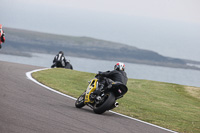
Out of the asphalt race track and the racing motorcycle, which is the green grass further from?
the asphalt race track

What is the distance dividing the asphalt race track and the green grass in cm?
161

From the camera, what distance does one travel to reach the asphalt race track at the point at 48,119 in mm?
8289

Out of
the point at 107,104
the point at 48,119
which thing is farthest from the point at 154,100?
the point at 48,119

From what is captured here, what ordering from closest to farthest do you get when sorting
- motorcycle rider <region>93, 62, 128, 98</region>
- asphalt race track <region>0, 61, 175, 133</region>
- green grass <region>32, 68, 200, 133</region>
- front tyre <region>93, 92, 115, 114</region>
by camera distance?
asphalt race track <region>0, 61, 175, 133</region> → front tyre <region>93, 92, 115, 114</region> → motorcycle rider <region>93, 62, 128, 98</region> → green grass <region>32, 68, 200, 133</region>

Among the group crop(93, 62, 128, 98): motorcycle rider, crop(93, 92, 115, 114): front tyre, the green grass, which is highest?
crop(93, 62, 128, 98): motorcycle rider

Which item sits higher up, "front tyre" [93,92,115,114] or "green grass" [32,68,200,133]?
"front tyre" [93,92,115,114]

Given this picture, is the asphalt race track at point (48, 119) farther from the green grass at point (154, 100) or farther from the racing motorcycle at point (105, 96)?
the green grass at point (154, 100)

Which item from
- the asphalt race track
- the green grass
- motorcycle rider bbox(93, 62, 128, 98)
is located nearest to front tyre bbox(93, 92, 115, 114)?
the asphalt race track

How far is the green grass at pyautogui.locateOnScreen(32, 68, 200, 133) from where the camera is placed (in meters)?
13.2

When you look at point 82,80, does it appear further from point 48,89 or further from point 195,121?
point 195,121

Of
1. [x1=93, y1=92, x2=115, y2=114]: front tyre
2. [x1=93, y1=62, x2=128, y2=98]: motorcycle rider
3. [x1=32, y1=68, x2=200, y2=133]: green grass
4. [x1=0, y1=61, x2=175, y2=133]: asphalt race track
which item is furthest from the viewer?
[x1=32, y1=68, x2=200, y2=133]: green grass

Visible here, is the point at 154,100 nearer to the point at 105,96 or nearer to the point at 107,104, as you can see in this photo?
the point at 105,96

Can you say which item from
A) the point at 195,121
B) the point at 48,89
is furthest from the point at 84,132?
the point at 48,89

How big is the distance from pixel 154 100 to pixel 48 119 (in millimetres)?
10179
